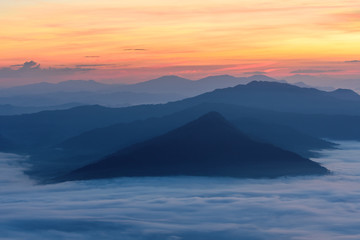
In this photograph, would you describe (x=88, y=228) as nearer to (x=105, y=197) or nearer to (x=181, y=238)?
(x=181, y=238)

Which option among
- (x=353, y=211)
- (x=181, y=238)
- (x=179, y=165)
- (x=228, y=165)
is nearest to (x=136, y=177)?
(x=179, y=165)

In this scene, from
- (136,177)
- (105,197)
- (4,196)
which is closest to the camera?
(105,197)

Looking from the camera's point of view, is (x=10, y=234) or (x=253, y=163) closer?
(x=10, y=234)

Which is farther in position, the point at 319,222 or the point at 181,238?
the point at 319,222

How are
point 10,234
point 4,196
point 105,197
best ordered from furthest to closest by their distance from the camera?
point 4,196, point 105,197, point 10,234

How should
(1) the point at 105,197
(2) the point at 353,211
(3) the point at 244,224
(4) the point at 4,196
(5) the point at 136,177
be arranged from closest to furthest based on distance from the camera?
1. (3) the point at 244,224
2. (2) the point at 353,211
3. (1) the point at 105,197
4. (4) the point at 4,196
5. (5) the point at 136,177

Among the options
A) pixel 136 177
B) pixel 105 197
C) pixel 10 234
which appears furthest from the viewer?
pixel 136 177

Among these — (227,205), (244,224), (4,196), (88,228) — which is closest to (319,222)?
(244,224)

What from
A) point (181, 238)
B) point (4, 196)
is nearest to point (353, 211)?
point (181, 238)

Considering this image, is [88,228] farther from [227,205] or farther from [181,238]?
[227,205]
